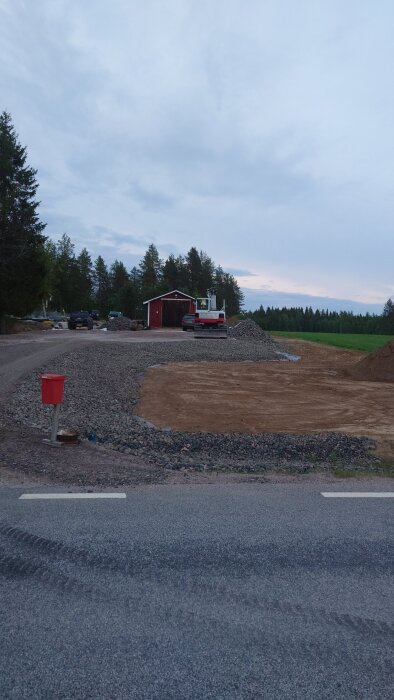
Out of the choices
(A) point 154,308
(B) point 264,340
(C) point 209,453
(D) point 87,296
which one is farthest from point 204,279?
(C) point 209,453

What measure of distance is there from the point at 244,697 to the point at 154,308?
62.9m

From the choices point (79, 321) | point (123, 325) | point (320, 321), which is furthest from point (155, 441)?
point (320, 321)

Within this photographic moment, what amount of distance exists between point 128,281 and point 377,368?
103 metres

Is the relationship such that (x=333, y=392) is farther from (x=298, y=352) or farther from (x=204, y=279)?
(x=204, y=279)

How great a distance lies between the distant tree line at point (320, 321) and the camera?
83.4m

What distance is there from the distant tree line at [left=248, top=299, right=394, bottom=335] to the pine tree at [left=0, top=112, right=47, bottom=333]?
53.1 meters

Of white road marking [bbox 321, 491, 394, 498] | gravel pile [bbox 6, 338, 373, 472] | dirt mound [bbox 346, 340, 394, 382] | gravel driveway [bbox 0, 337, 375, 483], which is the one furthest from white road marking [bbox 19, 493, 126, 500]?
dirt mound [bbox 346, 340, 394, 382]

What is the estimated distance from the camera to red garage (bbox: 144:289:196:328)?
213 ft

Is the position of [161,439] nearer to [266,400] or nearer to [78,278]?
[266,400]

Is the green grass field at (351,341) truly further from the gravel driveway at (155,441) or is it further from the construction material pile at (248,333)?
the gravel driveway at (155,441)

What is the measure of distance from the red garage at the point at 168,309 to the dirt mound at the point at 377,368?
4124 cm

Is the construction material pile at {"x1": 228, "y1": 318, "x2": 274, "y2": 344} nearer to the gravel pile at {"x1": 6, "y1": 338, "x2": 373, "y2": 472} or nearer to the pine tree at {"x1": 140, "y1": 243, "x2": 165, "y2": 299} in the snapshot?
the gravel pile at {"x1": 6, "y1": 338, "x2": 373, "y2": 472}

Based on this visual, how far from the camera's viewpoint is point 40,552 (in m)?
4.40

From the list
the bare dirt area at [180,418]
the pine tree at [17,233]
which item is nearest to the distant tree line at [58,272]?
the pine tree at [17,233]
